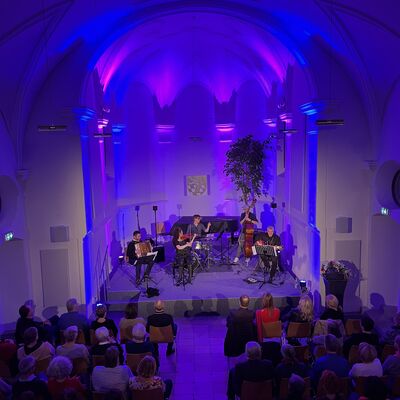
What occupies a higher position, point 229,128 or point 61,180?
point 229,128

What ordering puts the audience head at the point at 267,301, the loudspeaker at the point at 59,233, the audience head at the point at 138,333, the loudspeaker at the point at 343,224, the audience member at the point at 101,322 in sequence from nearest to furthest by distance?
1. the audience head at the point at 138,333
2. the audience member at the point at 101,322
3. the audience head at the point at 267,301
4. the loudspeaker at the point at 59,233
5. the loudspeaker at the point at 343,224

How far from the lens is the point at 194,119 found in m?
16.1

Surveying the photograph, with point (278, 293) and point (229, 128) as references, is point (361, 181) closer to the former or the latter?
point (278, 293)

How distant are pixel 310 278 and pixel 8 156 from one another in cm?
726

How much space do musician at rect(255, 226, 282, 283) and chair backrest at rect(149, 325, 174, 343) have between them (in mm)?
4156

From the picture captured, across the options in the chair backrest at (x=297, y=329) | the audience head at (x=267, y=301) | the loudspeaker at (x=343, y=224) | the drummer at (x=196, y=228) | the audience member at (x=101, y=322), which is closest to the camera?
the audience member at (x=101, y=322)

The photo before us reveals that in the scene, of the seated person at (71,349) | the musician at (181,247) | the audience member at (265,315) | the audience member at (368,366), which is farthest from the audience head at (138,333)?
the musician at (181,247)

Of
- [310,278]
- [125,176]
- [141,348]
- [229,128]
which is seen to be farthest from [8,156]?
[229,128]

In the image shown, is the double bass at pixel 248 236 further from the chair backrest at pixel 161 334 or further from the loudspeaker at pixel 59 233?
the chair backrest at pixel 161 334

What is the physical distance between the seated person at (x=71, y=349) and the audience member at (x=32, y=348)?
17 cm

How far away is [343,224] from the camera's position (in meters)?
10.3

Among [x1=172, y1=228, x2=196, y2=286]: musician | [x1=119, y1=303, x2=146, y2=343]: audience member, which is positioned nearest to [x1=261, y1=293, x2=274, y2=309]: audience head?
[x1=119, y1=303, x2=146, y2=343]: audience member

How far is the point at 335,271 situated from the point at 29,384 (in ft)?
22.4

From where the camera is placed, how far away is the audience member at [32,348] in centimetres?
630
